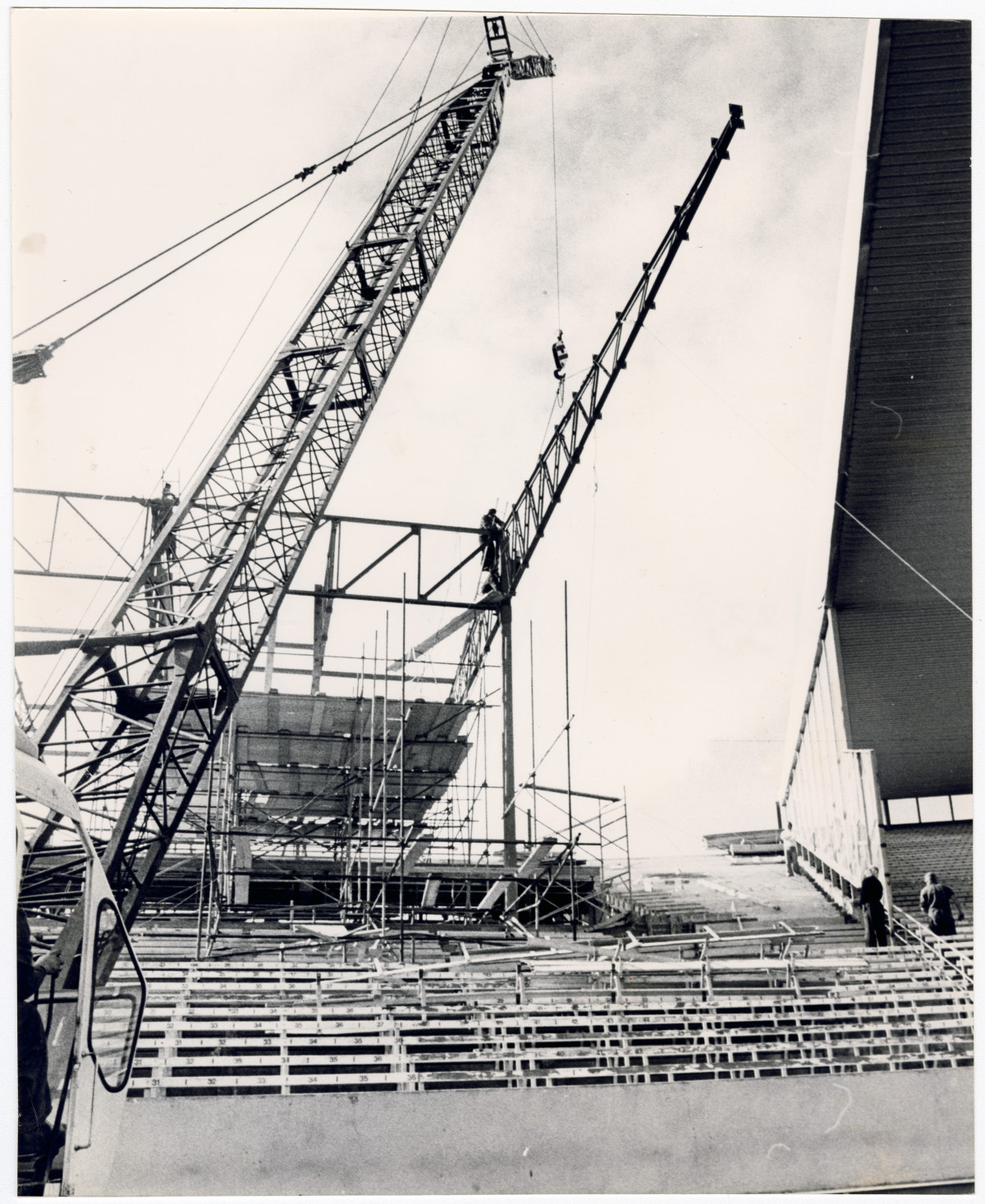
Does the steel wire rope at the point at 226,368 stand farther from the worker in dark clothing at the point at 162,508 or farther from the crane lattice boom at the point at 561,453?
the crane lattice boom at the point at 561,453

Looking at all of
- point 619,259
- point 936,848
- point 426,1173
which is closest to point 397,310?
point 619,259

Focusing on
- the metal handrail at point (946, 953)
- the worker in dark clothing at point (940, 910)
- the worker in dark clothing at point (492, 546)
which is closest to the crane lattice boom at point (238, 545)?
the worker in dark clothing at point (492, 546)

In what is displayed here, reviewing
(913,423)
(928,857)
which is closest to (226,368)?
(913,423)

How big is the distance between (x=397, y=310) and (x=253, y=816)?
39.5 feet

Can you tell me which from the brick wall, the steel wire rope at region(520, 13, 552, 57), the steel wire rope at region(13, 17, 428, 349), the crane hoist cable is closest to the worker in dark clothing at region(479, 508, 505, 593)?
the crane hoist cable

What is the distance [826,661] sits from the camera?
2411 cm

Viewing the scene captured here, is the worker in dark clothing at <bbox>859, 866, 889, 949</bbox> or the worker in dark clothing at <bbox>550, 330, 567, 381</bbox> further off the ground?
the worker in dark clothing at <bbox>550, 330, 567, 381</bbox>

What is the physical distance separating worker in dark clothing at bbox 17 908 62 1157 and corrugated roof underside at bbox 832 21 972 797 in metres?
13.6

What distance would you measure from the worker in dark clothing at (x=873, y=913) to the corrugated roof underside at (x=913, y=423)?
7.01 metres

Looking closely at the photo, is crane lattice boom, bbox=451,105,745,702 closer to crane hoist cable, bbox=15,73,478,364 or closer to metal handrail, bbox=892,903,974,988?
crane hoist cable, bbox=15,73,478,364

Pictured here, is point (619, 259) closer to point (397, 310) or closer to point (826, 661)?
point (397, 310)

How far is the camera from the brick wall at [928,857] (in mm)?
28125

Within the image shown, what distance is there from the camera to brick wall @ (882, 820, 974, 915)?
2812 centimetres

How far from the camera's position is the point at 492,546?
23.0 m
